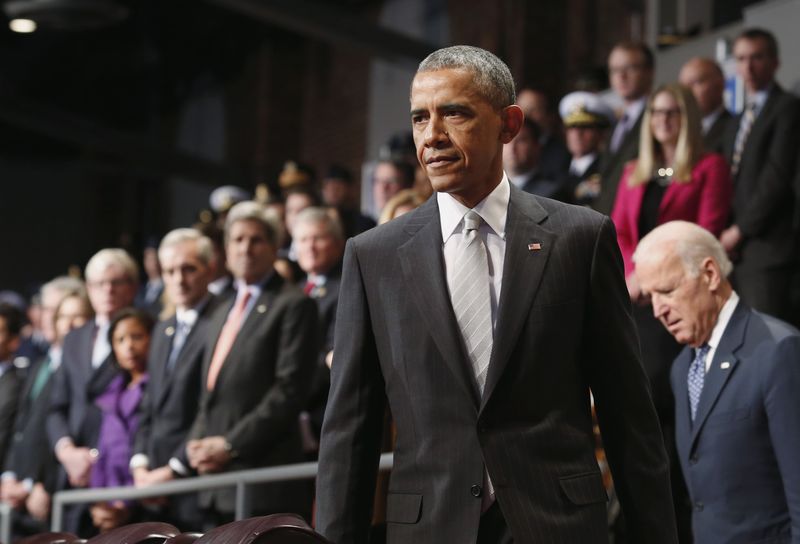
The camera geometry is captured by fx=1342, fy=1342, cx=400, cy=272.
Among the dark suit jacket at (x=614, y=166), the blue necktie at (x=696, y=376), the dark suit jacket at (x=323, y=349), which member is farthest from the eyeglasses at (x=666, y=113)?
the blue necktie at (x=696, y=376)

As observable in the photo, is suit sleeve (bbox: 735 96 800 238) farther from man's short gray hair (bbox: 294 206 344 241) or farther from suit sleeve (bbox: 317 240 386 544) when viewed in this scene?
suit sleeve (bbox: 317 240 386 544)

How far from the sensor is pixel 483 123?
240cm

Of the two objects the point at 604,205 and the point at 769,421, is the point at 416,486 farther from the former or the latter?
the point at 604,205

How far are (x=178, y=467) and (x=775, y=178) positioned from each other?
287cm

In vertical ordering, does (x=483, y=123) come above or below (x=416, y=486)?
above

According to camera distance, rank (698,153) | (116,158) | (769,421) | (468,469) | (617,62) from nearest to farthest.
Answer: (468,469) < (769,421) < (698,153) < (617,62) < (116,158)

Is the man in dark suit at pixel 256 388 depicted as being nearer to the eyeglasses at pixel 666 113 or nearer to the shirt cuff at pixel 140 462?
the shirt cuff at pixel 140 462

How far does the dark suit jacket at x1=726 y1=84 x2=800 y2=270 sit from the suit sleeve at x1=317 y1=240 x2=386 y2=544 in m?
3.59

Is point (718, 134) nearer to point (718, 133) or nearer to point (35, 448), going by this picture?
point (718, 133)

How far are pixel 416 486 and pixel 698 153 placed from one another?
3.38m

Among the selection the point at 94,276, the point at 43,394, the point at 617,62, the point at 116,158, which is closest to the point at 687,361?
the point at 617,62

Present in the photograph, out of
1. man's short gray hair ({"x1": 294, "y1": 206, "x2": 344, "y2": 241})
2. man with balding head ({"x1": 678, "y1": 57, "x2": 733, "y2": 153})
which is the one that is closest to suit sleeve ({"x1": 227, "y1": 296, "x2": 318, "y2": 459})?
man's short gray hair ({"x1": 294, "y1": 206, "x2": 344, "y2": 241})

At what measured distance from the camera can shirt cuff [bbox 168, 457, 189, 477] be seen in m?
5.43

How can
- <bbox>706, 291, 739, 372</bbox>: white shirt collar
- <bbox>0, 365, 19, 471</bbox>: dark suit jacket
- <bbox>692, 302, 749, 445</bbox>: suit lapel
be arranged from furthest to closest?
<bbox>0, 365, 19, 471</bbox>: dark suit jacket
<bbox>706, 291, 739, 372</bbox>: white shirt collar
<bbox>692, 302, 749, 445</bbox>: suit lapel
